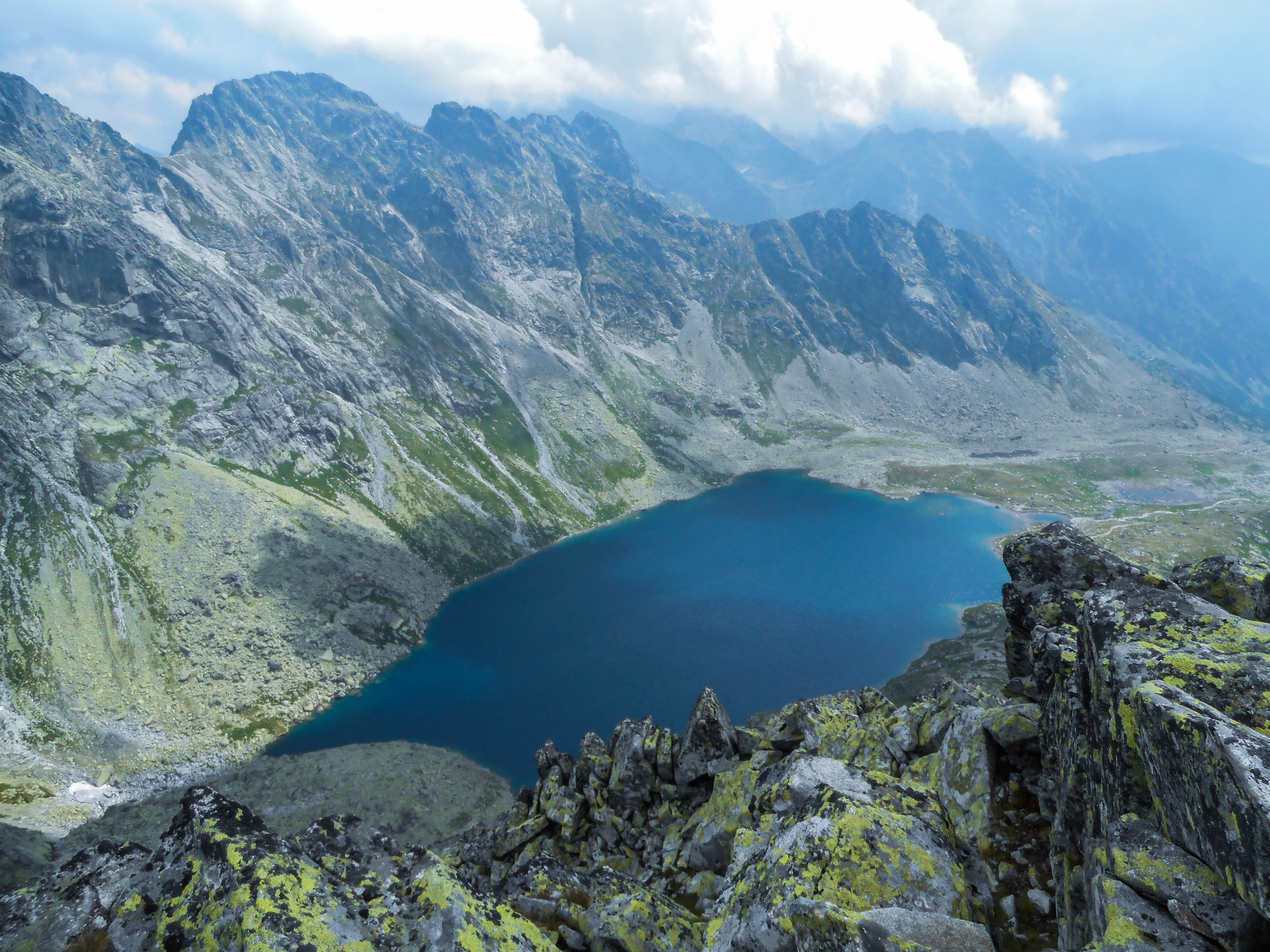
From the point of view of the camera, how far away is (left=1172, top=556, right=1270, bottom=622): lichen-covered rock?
50.5ft

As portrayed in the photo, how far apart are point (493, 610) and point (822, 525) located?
263ft

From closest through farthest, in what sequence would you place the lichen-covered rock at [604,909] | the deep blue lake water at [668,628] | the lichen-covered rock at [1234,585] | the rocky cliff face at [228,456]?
Result: the lichen-covered rock at [604,909], the lichen-covered rock at [1234,585], the deep blue lake water at [668,628], the rocky cliff face at [228,456]

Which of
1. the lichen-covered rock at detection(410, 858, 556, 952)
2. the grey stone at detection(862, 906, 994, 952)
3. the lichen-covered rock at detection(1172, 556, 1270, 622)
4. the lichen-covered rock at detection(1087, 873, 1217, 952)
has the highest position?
the lichen-covered rock at detection(1172, 556, 1270, 622)

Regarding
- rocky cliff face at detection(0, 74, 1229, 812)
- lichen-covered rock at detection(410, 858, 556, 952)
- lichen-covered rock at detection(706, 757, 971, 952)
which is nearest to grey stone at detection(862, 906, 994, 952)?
lichen-covered rock at detection(706, 757, 971, 952)

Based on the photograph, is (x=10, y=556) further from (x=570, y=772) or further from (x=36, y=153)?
(x=36, y=153)

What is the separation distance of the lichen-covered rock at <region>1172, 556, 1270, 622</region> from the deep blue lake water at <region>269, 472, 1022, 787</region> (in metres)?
50.3

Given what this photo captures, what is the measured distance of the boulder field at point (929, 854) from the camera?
23.0ft

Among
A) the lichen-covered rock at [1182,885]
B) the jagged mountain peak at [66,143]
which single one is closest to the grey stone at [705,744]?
the lichen-covered rock at [1182,885]

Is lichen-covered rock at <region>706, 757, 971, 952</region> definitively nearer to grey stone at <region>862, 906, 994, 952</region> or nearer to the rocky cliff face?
grey stone at <region>862, 906, 994, 952</region>

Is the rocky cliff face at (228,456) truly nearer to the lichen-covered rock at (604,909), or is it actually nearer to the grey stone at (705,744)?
the lichen-covered rock at (604,909)

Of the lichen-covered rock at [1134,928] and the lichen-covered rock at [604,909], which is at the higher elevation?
the lichen-covered rock at [1134,928]

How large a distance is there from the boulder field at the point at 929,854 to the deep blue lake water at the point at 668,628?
4601 cm

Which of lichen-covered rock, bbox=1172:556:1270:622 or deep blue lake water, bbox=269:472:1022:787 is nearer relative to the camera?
lichen-covered rock, bbox=1172:556:1270:622

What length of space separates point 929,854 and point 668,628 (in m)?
76.5
